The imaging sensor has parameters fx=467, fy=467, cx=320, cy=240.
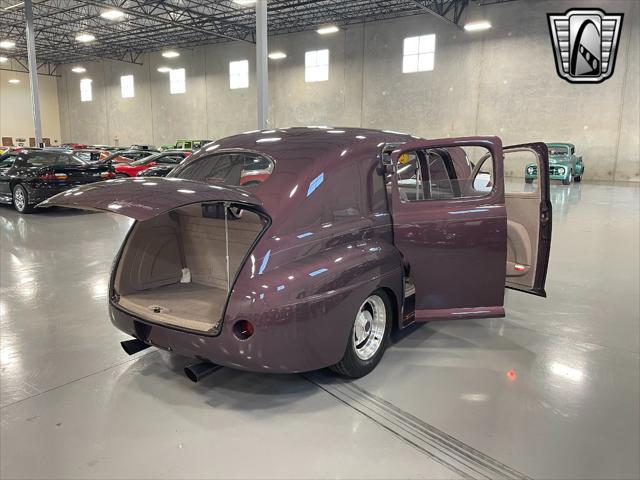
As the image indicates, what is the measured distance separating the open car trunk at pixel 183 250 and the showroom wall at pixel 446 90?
62.8 ft

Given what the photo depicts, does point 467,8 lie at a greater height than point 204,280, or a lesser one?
greater

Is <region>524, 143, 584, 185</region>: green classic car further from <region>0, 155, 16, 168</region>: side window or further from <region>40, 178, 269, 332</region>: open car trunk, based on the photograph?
<region>0, 155, 16, 168</region>: side window

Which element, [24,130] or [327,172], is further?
[24,130]


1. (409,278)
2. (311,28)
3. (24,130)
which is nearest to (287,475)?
(409,278)

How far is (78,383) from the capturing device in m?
2.99

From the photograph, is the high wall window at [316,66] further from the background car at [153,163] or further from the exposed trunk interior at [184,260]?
the exposed trunk interior at [184,260]

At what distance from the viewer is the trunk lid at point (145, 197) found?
2.19 meters

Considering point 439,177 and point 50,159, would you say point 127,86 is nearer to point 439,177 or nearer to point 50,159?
point 50,159

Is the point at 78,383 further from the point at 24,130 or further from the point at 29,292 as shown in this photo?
the point at 24,130

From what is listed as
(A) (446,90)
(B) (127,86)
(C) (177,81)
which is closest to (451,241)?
(A) (446,90)

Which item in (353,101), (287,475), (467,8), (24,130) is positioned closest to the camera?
(287,475)

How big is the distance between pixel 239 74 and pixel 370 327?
27.2 metres

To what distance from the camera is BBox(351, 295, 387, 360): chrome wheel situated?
3.02 meters

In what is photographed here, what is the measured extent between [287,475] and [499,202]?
88.1 inches
